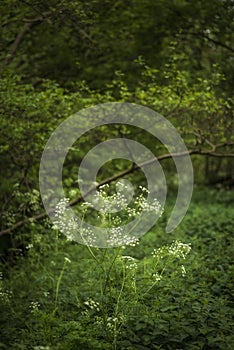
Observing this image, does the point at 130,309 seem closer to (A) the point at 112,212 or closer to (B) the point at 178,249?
(B) the point at 178,249

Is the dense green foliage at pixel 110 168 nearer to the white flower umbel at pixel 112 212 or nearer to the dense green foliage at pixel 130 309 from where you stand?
the dense green foliage at pixel 130 309

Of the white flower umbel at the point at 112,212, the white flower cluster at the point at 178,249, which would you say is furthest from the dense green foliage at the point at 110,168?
the white flower umbel at the point at 112,212

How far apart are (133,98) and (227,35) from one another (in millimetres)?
3277

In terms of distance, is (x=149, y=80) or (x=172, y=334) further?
(x=149, y=80)

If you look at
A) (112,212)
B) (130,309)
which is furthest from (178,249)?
(130,309)

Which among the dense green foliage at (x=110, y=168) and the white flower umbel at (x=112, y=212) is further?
the dense green foliage at (x=110, y=168)

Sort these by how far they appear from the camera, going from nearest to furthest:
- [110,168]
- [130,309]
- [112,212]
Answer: [112,212] < [130,309] < [110,168]

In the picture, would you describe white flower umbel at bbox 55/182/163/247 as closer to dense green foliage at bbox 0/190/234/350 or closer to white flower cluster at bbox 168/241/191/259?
Result: dense green foliage at bbox 0/190/234/350

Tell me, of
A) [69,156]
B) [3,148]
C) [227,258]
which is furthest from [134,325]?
[69,156]

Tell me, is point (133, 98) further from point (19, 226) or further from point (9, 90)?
point (19, 226)

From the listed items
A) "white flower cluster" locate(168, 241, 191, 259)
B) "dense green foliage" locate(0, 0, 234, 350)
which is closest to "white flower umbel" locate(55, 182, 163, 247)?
"dense green foliage" locate(0, 0, 234, 350)

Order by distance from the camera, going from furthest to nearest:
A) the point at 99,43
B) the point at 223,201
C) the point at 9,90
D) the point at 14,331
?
the point at 223,201, the point at 99,43, the point at 9,90, the point at 14,331

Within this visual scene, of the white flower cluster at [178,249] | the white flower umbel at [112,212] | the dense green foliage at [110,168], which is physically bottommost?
the dense green foliage at [110,168]

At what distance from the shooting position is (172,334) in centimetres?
506
